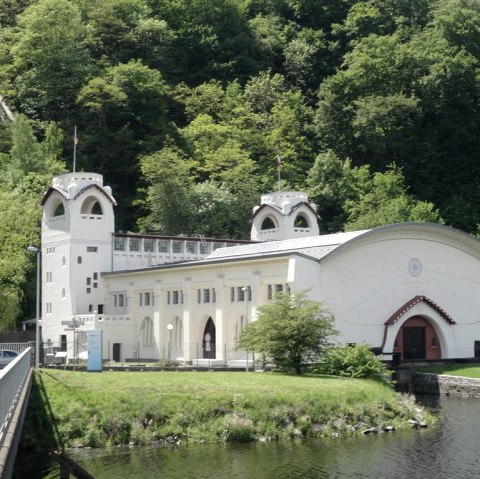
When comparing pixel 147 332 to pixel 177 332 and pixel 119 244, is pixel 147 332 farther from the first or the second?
pixel 119 244

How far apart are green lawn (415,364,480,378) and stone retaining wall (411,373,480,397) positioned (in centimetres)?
104

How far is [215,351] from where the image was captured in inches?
2598

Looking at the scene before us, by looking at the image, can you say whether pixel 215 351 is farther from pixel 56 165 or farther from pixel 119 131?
pixel 119 131

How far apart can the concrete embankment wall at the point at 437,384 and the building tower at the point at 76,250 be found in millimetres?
25610

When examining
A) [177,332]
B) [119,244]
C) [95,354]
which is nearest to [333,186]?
[119,244]

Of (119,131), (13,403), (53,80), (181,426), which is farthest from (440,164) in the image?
(13,403)

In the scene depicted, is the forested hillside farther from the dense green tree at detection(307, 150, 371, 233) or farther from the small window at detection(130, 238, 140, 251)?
the small window at detection(130, 238, 140, 251)

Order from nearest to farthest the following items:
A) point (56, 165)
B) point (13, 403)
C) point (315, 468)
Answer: point (13, 403) < point (315, 468) < point (56, 165)

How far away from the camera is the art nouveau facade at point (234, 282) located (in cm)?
6056

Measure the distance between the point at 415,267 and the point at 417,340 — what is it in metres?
4.56

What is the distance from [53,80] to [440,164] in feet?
135

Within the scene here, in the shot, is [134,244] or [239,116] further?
[239,116]

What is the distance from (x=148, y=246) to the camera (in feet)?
249

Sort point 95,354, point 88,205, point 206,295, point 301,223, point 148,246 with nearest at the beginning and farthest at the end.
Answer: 1. point 95,354
2. point 206,295
3. point 148,246
4. point 88,205
5. point 301,223
